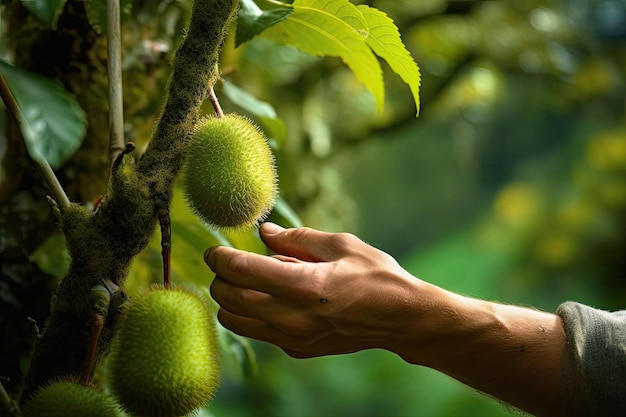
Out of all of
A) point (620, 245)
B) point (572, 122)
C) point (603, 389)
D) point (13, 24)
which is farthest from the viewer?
point (572, 122)

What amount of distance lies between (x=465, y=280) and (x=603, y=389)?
4.89m

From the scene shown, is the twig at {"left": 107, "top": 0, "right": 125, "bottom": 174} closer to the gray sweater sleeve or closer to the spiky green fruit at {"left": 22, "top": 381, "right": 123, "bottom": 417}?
the spiky green fruit at {"left": 22, "top": 381, "right": 123, "bottom": 417}

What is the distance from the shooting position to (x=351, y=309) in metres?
0.70

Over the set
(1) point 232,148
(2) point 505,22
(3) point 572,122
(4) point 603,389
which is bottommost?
(3) point 572,122

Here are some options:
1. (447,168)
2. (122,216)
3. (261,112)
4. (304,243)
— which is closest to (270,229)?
(304,243)

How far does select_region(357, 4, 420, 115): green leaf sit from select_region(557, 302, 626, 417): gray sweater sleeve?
0.35m

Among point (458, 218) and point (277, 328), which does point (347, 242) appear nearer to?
point (277, 328)

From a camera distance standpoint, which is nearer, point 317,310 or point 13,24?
point 317,310

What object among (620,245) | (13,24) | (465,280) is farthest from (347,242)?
(465,280)

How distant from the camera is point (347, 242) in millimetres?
714

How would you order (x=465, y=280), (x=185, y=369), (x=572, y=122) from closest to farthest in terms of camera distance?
(x=185, y=369) → (x=465, y=280) → (x=572, y=122)

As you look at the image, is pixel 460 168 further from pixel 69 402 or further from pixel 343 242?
pixel 69 402

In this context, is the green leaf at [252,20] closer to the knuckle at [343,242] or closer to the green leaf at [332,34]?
the green leaf at [332,34]

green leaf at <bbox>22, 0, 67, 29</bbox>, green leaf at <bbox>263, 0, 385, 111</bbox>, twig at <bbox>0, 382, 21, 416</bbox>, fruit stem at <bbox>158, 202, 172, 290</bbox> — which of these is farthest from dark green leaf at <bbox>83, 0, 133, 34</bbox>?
twig at <bbox>0, 382, 21, 416</bbox>
